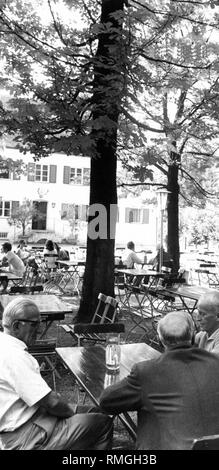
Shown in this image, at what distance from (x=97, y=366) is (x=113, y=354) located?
0.21 meters

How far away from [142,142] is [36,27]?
2.75 metres

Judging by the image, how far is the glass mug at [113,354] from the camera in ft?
10.9

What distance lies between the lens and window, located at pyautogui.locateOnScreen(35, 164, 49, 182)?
37219 mm

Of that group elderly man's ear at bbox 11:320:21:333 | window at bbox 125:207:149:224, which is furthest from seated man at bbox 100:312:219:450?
window at bbox 125:207:149:224

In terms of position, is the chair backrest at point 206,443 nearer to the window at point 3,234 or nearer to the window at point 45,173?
the window at point 3,234

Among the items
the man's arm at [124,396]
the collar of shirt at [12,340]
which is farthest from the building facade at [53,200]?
the man's arm at [124,396]

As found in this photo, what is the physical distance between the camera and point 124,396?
94.1 inches

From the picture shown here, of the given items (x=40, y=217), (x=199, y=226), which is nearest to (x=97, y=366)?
(x=199, y=226)

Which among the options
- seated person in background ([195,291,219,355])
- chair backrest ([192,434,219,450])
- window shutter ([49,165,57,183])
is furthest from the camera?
window shutter ([49,165,57,183])

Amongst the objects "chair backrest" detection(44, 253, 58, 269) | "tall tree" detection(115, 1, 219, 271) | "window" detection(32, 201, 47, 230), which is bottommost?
"chair backrest" detection(44, 253, 58, 269)

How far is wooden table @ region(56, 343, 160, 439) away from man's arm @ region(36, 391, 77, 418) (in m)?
0.21

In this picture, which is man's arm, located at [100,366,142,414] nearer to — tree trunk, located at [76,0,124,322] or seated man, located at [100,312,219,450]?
seated man, located at [100,312,219,450]

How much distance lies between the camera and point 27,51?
23.6 feet

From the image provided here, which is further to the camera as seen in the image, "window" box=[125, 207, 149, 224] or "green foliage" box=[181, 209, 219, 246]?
"window" box=[125, 207, 149, 224]
